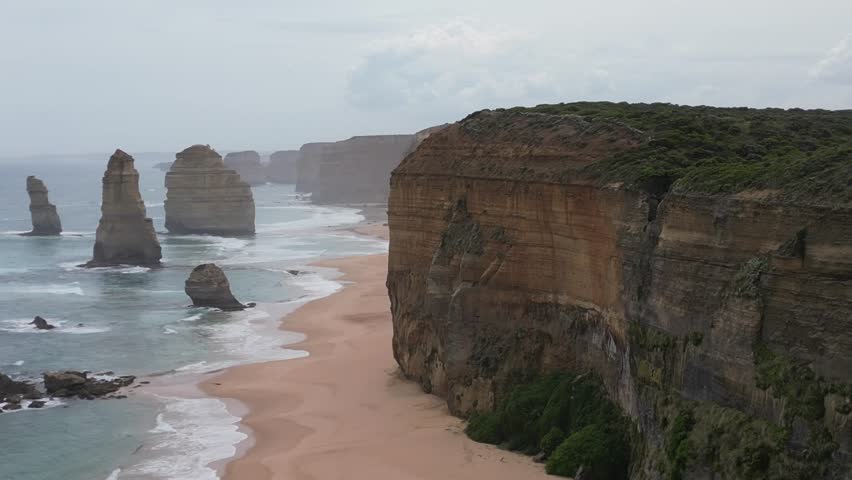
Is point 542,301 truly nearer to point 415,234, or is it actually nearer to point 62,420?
point 415,234

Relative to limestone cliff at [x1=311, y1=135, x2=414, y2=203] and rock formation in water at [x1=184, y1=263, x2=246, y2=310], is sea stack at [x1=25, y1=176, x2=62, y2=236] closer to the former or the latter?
rock formation in water at [x1=184, y1=263, x2=246, y2=310]

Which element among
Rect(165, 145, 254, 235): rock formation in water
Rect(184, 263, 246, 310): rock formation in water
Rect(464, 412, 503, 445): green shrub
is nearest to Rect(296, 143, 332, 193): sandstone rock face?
Rect(165, 145, 254, 235): rock formation in water

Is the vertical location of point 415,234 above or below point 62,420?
above

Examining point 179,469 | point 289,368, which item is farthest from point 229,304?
point 179,469

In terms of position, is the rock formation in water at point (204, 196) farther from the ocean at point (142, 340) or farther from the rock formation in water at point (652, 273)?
the rock formation in water at point (652, 273)

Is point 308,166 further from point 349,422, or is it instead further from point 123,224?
point 349,422

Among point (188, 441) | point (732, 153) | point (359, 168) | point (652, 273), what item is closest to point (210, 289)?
point (188, 441)
